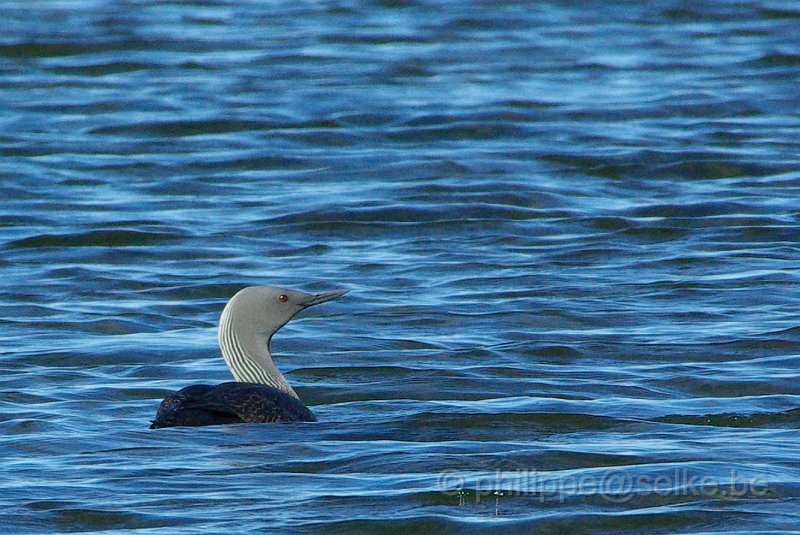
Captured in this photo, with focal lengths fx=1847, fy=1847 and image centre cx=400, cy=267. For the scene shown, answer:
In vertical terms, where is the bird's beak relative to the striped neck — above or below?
above

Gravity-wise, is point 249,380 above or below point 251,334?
below

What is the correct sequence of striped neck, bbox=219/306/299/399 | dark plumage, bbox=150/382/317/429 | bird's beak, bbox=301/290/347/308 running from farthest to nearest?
bird's beak, bbox=301/290/347/308 → striped neck, bbox=219/306/299/399 → dark plumage, bbox=150/382/317/429

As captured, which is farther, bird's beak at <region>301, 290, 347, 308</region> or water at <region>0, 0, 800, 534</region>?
bird's beak at <region>301, 290, 347, 308</region>

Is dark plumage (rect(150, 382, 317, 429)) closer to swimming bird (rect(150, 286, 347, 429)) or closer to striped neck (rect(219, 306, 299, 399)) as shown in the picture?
swimming bird (rect(150, 286, 347, 429))

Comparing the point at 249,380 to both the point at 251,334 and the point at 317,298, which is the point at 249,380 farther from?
the point at 317,298

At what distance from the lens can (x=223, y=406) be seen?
8305 mm

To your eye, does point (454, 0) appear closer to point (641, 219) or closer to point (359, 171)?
point (359, 171)

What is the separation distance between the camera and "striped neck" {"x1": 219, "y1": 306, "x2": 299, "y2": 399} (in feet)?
29.6

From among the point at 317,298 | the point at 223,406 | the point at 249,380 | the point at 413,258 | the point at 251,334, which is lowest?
the point at 413,258

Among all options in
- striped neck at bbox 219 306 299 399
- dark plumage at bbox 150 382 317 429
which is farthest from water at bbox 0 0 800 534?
striped neck at bbox 219 306 299 399

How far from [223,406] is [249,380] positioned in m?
0.73

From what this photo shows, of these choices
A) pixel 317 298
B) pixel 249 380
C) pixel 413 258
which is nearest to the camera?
pixel 249 380

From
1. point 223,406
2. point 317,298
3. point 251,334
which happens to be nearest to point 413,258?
point 317,298

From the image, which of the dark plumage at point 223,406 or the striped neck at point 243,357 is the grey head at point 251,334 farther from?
the dark plumage at point 223,406
